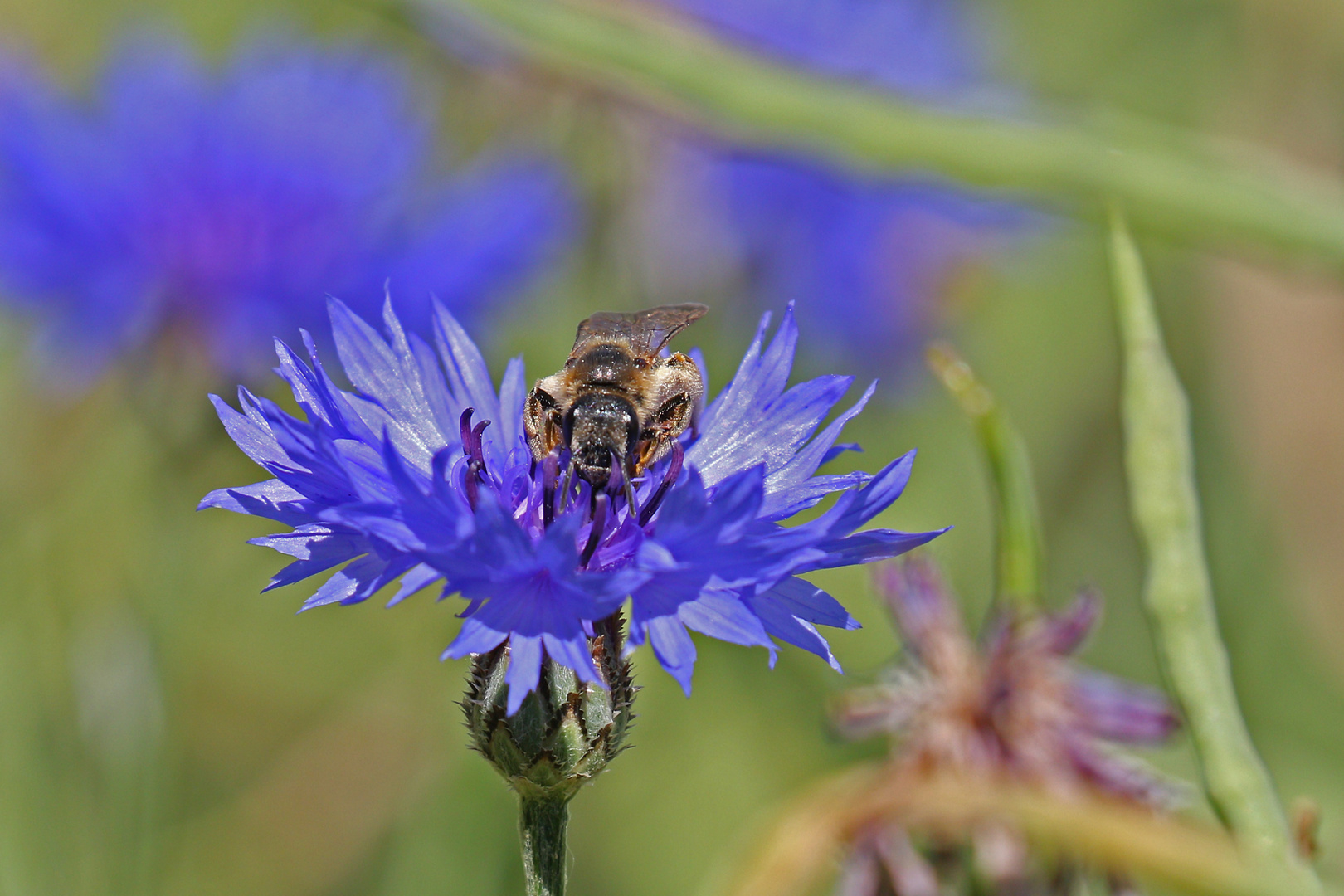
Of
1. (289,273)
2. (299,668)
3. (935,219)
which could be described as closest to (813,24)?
(935,219)

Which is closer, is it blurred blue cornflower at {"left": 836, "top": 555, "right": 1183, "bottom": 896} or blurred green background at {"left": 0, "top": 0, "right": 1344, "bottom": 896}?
blurred blue cornflower at {"left": 836, "top": 555, "right": 1183, "bottom": 896}

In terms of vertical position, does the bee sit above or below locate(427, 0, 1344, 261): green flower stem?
below

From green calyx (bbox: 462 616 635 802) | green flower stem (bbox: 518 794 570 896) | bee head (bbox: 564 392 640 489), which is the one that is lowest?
green flower stem (bbox: 518 794 570 896)

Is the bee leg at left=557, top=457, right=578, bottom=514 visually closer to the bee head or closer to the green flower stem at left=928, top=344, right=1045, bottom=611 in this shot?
the bee head

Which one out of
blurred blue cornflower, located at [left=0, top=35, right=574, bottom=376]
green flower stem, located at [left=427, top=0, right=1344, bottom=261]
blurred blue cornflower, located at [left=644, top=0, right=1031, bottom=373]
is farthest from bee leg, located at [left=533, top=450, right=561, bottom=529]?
blurred blue cornflower, located at [left=644, top=0, right=1031, bottom=373]

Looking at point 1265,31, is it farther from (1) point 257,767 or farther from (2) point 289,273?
(1) point 257,767
